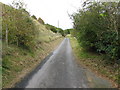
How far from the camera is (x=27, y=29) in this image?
1259 centimetres

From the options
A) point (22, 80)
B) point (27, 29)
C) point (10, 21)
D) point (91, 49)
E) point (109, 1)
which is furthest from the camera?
point (91, 49)

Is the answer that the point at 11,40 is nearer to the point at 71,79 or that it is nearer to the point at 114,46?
the point at 71,79

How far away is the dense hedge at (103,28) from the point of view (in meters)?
8.53

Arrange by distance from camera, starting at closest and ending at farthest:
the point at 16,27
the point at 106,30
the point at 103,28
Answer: the point at 106,30
the point at 103,28
the point at 16,27

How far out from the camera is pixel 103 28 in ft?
32.9

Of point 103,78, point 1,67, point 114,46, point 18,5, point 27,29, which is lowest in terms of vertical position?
point 103,78

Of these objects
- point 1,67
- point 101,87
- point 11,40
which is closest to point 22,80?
point 1,67

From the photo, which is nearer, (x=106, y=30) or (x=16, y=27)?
(x=106, y=30)

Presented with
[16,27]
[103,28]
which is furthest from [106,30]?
[16,27]

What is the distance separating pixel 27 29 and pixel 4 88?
790 centimetres

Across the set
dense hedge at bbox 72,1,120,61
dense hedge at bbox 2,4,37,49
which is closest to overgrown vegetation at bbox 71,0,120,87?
dense hedge at bbox 72,1,120,61

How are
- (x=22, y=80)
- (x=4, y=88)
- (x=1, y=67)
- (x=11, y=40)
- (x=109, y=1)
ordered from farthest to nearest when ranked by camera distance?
(x=11, y=40)
(x=109, y=1)
(x=1, y=67)
(x=22, y=80)
(x=4, y=88)

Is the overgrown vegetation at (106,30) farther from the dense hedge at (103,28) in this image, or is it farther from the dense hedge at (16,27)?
the dense hedge at (16,27)

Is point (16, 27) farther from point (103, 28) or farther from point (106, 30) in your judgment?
point (106, 30)
